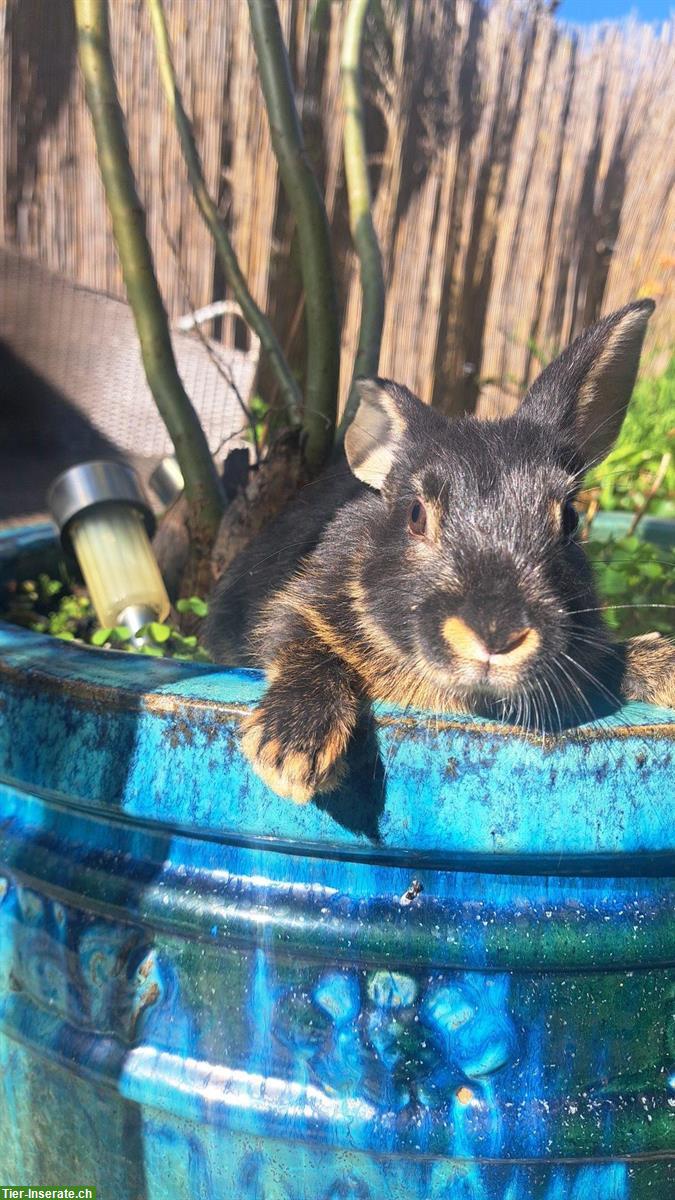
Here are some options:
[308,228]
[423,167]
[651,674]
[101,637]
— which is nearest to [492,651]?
[651,674]

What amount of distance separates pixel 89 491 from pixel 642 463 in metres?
2.59

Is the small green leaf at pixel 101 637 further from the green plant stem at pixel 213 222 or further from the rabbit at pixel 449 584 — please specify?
the green plant stem at pixel 213 222

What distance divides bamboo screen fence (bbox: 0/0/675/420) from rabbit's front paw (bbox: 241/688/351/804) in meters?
3.47

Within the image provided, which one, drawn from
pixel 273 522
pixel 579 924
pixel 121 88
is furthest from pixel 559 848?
pixel 121 88

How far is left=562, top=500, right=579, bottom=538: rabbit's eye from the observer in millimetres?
1870

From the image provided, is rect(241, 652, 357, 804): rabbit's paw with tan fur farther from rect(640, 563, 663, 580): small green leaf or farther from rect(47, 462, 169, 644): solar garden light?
rect(640, 563, 663, 580): small green leaf

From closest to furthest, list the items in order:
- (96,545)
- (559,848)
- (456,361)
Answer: (559,848)
(96,545)
(456,361)

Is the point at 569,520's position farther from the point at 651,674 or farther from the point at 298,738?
the point at 298,738

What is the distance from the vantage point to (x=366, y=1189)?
143 centimetres

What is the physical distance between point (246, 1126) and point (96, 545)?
1.72 meters

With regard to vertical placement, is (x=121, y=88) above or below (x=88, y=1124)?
above

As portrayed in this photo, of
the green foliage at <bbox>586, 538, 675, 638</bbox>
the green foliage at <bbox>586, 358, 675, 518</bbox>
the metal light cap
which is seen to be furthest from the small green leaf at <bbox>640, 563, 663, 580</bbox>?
the metal light cap

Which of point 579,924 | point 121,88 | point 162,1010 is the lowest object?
point 162,1010

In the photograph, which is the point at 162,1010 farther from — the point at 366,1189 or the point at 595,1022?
the point at 595,1022
